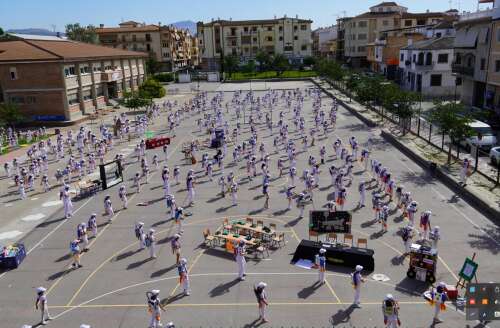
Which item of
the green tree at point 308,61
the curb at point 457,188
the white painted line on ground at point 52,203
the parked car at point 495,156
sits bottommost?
the white painted line on ground at point 52,203

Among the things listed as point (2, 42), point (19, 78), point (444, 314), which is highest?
point (2, 42)

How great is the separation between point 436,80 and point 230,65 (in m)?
57.0

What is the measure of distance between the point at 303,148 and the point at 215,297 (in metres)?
21.4

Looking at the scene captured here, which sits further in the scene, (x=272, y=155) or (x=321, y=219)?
(x=272, y=155)

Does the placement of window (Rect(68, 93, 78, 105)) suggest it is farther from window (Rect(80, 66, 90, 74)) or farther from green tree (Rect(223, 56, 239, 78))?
green tree (Rect(223, 56, 239, 78))

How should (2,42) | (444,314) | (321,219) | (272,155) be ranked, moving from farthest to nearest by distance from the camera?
(2,42) → (272,155) → (321,219) → (444,314)

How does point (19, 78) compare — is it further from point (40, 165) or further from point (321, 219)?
point (321, 219)

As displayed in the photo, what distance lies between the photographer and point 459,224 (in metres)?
20.1

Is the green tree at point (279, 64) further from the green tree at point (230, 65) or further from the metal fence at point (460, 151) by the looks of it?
the metal fence at point (460, 151)

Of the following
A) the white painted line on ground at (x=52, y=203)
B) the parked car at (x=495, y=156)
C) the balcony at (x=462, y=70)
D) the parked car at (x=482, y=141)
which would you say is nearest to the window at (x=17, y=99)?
the white painted line on ground at (x=52, y=203)

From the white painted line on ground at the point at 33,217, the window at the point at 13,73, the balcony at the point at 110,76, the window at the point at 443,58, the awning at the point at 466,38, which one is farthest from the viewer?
the balcony at the point at 110,76

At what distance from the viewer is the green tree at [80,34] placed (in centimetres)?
9588

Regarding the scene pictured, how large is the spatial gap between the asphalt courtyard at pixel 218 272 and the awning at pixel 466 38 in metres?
27.5

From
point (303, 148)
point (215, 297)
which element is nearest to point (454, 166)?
point (303, 148)
